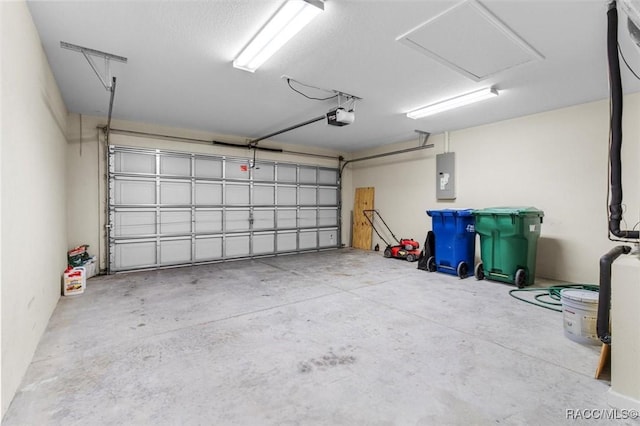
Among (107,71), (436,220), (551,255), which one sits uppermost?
(107,71)

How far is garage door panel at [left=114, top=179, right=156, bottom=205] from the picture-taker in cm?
540

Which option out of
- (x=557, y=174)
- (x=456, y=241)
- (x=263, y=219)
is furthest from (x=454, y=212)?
(x=263, y=219)

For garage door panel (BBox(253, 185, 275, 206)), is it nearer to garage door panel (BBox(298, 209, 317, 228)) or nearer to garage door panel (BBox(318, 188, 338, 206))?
garage door panel (BBox(298, 209, 317, 228))

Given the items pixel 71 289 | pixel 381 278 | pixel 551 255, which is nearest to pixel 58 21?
pixel 71 289

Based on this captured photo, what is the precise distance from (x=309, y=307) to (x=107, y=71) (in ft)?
11.7

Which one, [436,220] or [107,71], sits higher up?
[107,71]

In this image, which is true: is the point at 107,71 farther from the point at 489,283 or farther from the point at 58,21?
the point at 489,283

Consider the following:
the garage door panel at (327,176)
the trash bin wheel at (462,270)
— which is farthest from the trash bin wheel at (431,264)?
the garage door panel at (327,176)

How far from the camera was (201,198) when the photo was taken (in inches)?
247

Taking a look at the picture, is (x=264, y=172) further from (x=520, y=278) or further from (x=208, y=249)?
(x=520, y=278)

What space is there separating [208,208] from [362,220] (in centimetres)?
419

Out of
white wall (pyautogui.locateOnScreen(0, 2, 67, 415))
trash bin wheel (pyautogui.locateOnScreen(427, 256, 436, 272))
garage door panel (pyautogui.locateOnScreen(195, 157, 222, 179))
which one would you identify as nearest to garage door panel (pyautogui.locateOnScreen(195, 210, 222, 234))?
garage door panel (pyautogui.locateOnScreen(195, 157, 222, 179))

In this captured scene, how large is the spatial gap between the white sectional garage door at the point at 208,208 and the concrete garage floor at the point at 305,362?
177 cm

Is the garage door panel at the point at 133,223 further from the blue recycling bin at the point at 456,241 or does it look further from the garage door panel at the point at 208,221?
the blue recycling bin at the point at 456,241
